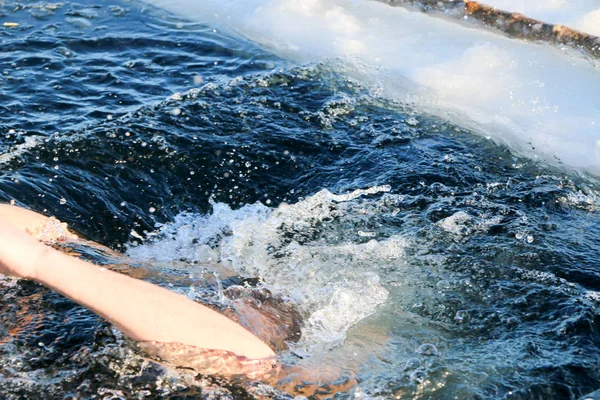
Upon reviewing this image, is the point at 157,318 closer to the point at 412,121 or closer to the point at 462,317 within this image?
the point at 462,317

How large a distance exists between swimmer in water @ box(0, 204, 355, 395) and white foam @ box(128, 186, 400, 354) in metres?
0.28

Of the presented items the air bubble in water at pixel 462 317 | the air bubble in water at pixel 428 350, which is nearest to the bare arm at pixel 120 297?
the air bubble in water at pixel 428 350

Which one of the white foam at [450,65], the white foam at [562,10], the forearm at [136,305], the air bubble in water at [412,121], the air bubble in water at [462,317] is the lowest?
the air bubble in water at [462,317]

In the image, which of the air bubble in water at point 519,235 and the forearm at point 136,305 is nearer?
the forearm at point 136,305

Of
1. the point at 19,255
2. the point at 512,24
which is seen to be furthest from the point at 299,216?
the point at 512,24

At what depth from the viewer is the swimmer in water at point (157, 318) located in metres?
2.57

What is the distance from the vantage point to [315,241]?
3902 mm

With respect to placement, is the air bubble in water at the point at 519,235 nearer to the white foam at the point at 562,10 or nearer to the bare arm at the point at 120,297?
the bare arm at the point at 120,297

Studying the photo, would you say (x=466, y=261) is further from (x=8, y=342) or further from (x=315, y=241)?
(x=8, y=342)

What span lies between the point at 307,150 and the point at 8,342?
2.58m

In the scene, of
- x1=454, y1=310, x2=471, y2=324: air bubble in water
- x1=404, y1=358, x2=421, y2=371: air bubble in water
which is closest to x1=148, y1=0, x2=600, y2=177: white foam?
x1=454, y1=310, x2=471, y2=324: air bubble in water

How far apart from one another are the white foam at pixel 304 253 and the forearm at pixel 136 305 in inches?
19.6

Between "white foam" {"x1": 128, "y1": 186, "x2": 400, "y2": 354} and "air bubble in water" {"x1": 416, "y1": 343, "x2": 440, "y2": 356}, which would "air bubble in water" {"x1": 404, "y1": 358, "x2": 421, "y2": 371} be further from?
"white foam" {"x1": 128, "y1": 186, "x2": 400, "y2": 354}

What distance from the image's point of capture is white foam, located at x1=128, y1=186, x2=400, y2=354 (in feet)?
10.7
